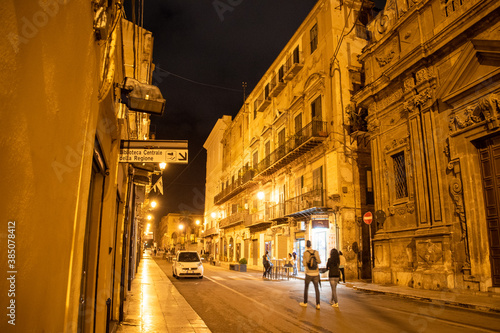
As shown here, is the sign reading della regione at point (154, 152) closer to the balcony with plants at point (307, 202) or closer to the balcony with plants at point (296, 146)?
the balcony with plants at point (307, 202)

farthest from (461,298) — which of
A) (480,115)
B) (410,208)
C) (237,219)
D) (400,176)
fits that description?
(237,219)

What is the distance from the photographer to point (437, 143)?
1539 cm

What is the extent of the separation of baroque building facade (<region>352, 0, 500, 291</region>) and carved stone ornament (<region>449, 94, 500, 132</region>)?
4 centimetres

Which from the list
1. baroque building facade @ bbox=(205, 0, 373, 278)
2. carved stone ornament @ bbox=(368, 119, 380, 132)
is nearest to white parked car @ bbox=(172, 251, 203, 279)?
baroque building facade @ bbox=(205, 0, 373, 278)

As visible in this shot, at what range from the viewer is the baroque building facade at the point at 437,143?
1324 cm

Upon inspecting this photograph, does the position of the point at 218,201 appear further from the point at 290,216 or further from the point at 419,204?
the point at 419,204

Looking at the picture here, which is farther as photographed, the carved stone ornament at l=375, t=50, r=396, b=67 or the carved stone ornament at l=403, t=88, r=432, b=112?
the carved stone ornament at l=375, t=50, r=396, b=67

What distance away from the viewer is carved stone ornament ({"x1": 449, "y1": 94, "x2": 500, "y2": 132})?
42.1ft

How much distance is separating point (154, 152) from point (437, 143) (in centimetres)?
1317

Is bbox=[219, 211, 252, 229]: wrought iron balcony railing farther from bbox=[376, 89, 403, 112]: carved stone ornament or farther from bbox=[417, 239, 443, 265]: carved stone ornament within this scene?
bbox=[417, 239, 443, 265]: carved stone ornament

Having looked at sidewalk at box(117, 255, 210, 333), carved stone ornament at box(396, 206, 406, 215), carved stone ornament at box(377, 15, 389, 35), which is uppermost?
carved stone ornament at box(377, 15, 389, 35)

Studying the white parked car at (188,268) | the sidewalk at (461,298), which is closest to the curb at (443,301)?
the sidewalk at (461,298)

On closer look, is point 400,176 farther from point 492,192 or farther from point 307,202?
point 307,202

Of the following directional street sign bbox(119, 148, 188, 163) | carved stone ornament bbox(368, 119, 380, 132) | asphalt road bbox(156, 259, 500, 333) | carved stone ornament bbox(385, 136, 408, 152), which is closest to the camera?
directional street sign bbox(119, 148, 188, 163)
